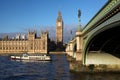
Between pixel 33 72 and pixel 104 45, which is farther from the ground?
pixel 104 45

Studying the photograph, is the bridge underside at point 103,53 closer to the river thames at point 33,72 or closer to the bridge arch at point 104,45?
the bridge arch at point 104,45

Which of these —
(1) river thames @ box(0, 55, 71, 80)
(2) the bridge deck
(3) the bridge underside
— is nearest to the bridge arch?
(3) the bridge underside

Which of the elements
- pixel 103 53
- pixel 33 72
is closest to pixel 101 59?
pixel 103 53

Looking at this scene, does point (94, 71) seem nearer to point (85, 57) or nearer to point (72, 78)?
point (85, 57)

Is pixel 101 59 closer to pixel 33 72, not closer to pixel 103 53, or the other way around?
pixel 103 53

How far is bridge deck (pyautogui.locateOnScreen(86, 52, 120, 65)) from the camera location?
45.5m

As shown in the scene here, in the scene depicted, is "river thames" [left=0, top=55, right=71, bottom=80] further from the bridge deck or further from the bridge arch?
the bridge arch

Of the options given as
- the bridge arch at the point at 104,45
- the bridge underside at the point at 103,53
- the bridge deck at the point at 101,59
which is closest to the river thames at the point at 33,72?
the bridge deck at the point at 101,59

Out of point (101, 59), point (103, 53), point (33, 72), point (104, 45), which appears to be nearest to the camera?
point (104, 45)

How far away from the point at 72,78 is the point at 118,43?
8.62m

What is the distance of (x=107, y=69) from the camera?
45.4m

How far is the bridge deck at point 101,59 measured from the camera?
45.5 m

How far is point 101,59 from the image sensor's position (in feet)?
151

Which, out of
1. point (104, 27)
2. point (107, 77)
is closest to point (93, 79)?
point (107, 77)
